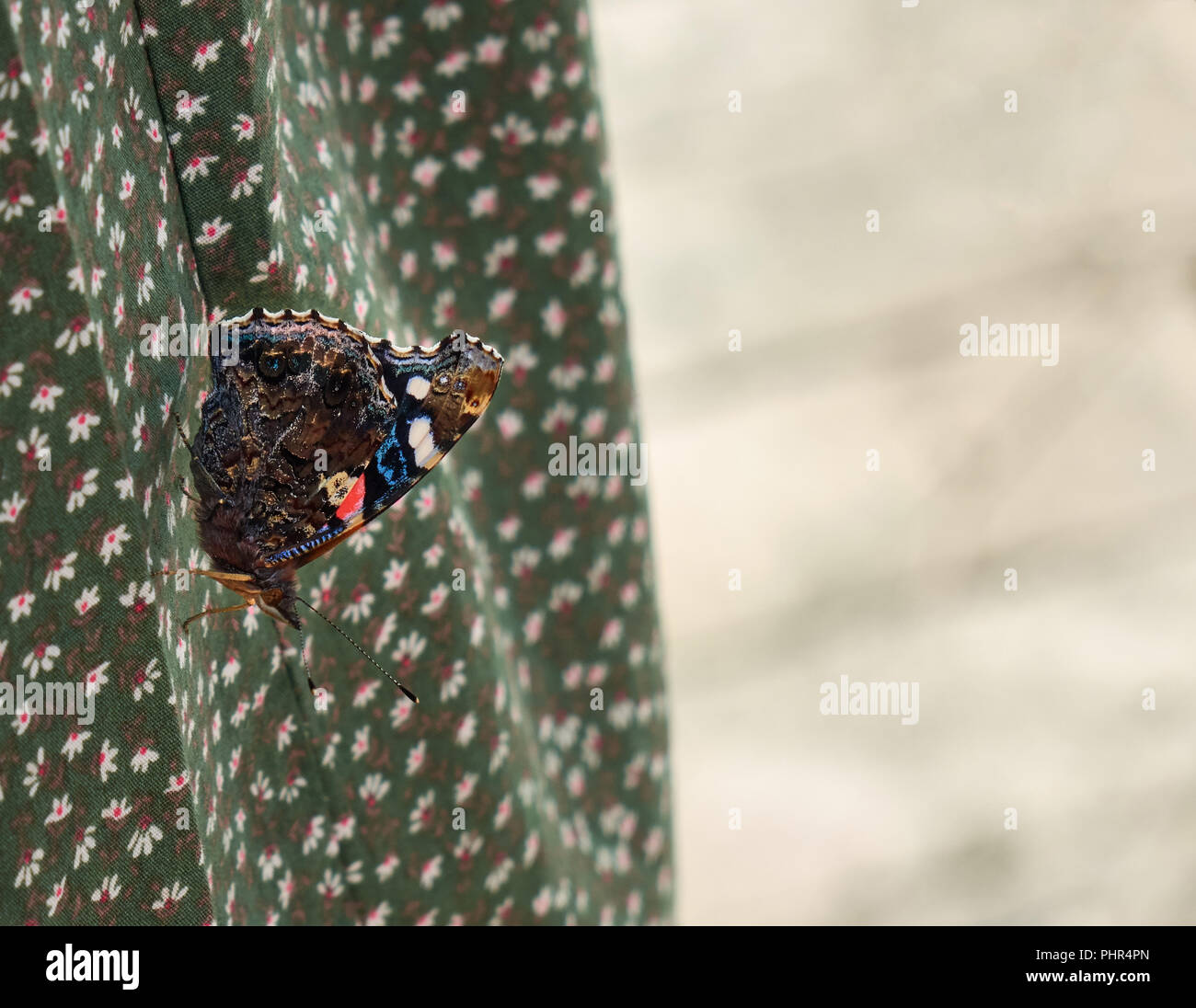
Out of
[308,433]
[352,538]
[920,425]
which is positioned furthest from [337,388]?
[920,425]

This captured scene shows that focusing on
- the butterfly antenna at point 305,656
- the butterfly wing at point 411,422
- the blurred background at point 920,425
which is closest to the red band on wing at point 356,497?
the butterfly wing at point 411,422

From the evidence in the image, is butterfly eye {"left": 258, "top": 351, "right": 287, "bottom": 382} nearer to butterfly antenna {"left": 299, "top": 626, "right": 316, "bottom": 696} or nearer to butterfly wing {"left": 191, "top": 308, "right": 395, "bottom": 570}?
butterfly wing {"left": 191, "top": 308, "right": 395, "bottom": 570}

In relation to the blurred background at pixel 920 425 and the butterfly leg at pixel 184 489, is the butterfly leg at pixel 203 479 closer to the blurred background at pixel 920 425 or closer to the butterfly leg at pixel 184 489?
the butterfly leg at pixel 184 489

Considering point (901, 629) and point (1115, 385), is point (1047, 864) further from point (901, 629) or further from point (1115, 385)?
point (1115, 385)

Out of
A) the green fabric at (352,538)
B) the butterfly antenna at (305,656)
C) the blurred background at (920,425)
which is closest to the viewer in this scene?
the green fabric at (352,538)
